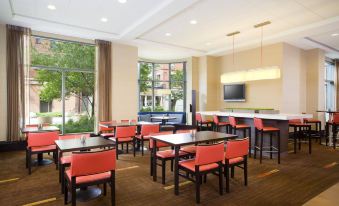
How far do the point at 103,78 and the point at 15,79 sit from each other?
95.1 inches

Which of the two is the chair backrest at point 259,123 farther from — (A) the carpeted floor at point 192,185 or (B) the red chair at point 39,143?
(B) the red chair at point 39,143

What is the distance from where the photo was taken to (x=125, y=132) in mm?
5168

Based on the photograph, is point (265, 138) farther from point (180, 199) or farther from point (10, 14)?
point (10, 14)

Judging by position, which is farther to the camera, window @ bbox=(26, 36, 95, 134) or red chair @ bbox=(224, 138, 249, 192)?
window @ bbox=(26, 36, 95, 134)

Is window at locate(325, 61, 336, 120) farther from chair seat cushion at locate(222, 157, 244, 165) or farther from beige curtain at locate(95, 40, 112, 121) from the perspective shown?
beige curtain at locate(95, 40, 112, 121)

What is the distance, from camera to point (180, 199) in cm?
301

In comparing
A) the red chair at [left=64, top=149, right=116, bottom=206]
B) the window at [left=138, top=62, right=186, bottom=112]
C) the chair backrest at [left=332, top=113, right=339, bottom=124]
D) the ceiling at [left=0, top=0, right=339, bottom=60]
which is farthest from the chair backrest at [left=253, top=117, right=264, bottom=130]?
the window at [left=138, top=62, right=186, bottom=112]

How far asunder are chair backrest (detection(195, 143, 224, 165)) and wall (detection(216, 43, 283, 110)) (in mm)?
5298

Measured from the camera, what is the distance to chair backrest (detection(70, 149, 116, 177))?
7.96 ft

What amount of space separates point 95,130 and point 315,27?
23.9ft

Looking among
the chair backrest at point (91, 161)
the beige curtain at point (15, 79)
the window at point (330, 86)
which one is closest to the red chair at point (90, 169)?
the chair backrest at point (91, 161)

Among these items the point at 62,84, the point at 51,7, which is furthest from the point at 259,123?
the point at 62,84

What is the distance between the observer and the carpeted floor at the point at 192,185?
2982 mm

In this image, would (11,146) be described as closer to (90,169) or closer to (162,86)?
(90,169)
